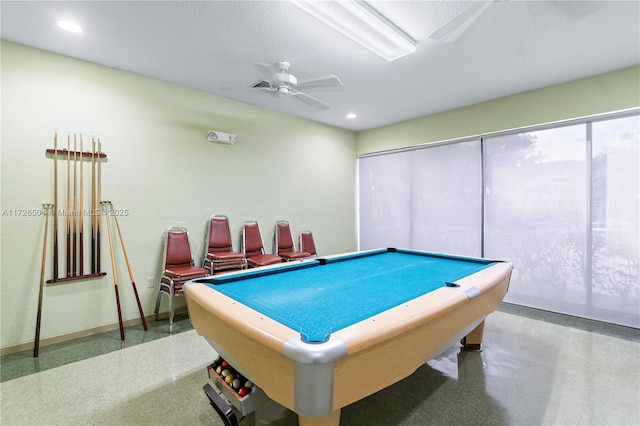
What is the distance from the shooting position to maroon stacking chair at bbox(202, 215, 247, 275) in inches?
131

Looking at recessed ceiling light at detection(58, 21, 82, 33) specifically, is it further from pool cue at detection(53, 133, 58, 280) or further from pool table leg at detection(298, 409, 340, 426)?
pool table leg at detection(298, 409, 340, 426)

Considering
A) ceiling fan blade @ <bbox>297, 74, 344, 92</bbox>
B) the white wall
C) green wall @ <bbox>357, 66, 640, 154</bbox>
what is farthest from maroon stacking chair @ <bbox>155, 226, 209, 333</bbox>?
green wall @ <bbox>357, 66, 640, 154</bbox>

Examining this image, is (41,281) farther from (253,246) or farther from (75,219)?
(253,246)

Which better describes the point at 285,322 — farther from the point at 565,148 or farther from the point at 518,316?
the point at 565,148

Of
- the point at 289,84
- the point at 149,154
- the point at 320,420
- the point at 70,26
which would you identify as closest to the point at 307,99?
the point at 289,84

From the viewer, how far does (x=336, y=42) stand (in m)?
2.44

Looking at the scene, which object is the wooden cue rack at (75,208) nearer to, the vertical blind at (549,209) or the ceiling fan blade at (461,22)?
the ceiling fan blade at (461,22)

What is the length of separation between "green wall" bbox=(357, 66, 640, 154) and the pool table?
2.45 meters

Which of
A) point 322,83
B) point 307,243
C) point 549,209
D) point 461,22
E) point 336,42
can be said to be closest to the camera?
point 461,22

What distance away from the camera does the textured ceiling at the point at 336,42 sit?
204cm

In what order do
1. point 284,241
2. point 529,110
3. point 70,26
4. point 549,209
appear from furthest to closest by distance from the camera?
point 284,241 < point 529,110 < point 549,209 < point 70,26

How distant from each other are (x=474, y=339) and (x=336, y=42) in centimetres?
279

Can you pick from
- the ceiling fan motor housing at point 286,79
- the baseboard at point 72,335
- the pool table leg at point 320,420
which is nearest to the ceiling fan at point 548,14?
the ceiling fan motor housing at point 286,79

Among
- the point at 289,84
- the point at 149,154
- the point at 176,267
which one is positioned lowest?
the point at 176,267
